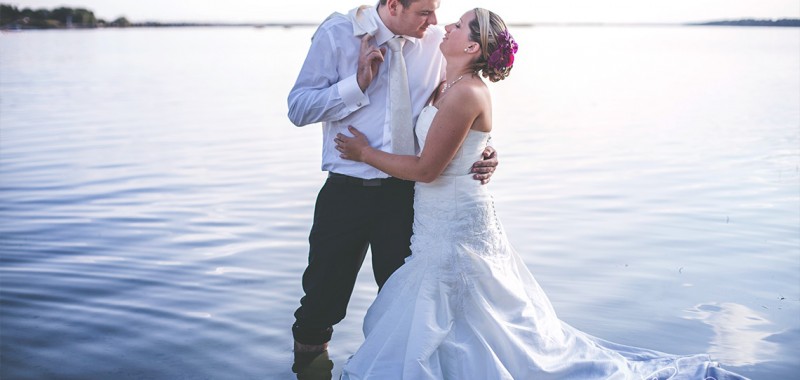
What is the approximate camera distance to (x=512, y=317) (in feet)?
12.2

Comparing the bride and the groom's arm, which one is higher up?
the groom's arm

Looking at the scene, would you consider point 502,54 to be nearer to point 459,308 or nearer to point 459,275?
point 459,275

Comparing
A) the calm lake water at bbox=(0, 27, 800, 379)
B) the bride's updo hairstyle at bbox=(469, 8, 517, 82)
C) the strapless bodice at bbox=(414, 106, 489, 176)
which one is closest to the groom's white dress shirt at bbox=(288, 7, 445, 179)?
the strapless bodice at bbox=(414, 106, 489, 176)

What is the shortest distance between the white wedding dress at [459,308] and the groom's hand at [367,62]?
0.28 metres

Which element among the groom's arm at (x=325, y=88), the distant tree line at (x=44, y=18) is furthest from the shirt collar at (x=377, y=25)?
the distant tree line at (x=44, y=18)

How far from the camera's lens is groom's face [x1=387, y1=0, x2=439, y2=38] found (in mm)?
3725

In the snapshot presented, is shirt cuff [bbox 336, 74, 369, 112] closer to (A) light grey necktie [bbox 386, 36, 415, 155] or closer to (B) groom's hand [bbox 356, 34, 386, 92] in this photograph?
(B) groom's hand [bbox 356, 34, 386, 92]

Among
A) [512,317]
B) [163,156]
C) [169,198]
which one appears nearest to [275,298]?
[512,317]

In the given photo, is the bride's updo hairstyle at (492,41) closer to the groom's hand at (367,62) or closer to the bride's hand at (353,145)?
the groom's hand at (367,62)

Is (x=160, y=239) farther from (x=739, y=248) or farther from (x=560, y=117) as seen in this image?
(x=560, y=117)

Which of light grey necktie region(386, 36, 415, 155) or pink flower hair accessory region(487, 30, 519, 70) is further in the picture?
light grey necktie region(386, 36, 415, 155)

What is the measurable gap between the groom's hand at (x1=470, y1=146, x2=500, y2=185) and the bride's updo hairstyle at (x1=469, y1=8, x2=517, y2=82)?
38 cm

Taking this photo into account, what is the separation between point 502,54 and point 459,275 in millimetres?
910

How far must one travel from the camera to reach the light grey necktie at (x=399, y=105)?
3854mm
